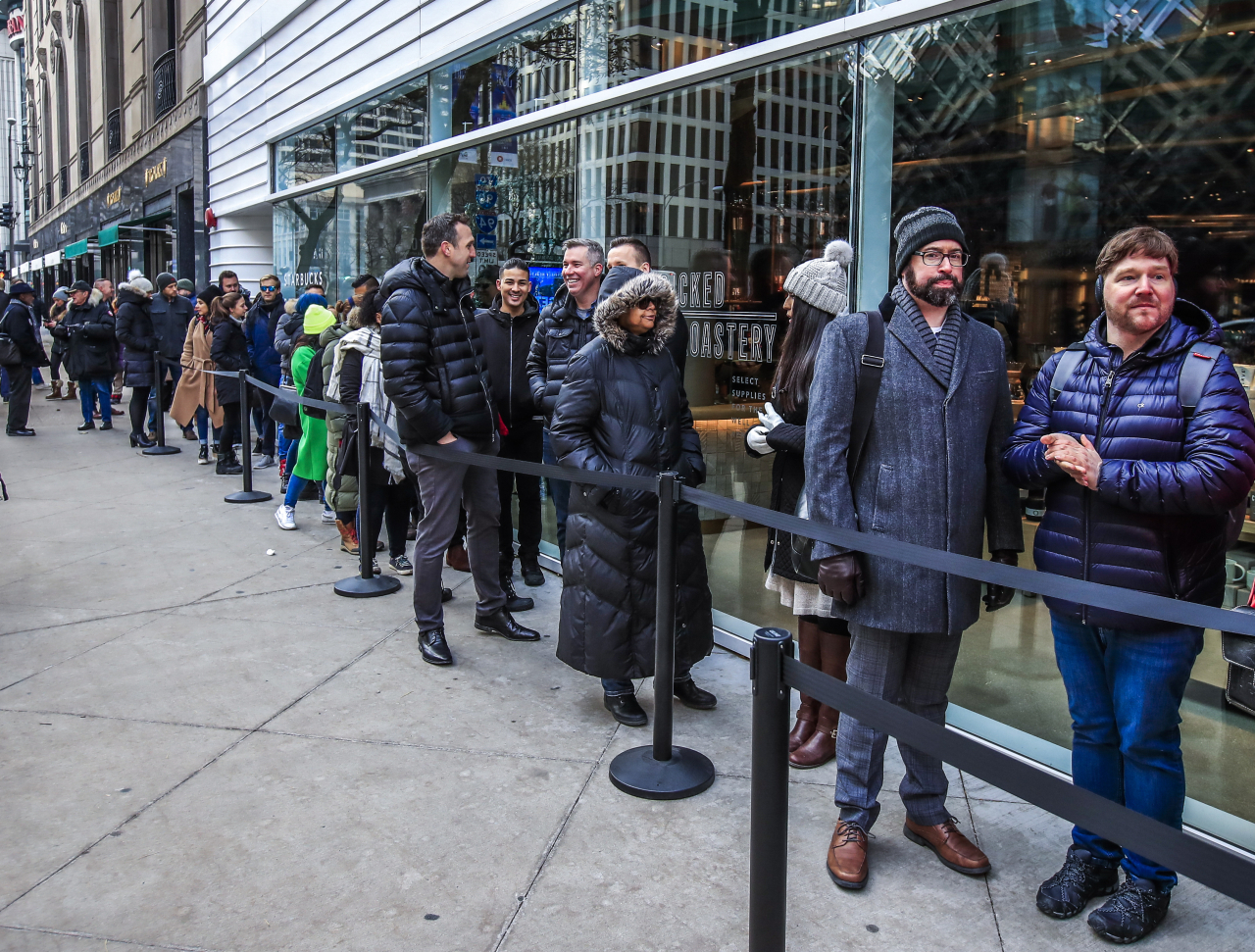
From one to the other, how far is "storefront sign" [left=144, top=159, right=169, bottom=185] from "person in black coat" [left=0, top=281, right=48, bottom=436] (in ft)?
30.0

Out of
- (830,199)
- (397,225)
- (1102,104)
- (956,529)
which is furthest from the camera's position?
(397,225)

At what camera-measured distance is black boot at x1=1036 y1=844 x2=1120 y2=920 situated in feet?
10.4

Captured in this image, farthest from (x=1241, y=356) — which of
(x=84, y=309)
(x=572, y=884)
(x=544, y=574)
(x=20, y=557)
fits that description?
(x=84, y=309)

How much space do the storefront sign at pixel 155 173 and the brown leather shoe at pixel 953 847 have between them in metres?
22.9

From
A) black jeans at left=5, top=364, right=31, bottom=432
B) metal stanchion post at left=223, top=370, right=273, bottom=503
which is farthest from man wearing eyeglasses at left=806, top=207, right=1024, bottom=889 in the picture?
black jeans at left=5, top=364, right=31, bottom=432

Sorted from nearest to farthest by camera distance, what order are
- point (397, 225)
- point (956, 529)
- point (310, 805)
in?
point (956, 529)
point (310, 805)
point (397, 225)

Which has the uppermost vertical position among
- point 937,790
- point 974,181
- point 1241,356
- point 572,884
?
point 974,181

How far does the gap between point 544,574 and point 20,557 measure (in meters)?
3.66

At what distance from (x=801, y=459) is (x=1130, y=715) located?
163cm

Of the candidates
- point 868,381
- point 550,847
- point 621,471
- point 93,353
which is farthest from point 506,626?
point 93,353

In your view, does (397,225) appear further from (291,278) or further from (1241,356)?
(1241,356)

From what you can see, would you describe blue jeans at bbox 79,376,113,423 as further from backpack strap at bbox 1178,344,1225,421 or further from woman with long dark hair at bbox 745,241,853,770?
backpack strap at bbox 1178,344,1225,421

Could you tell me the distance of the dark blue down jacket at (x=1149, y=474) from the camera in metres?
2.85

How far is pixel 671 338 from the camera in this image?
16.3 feet
